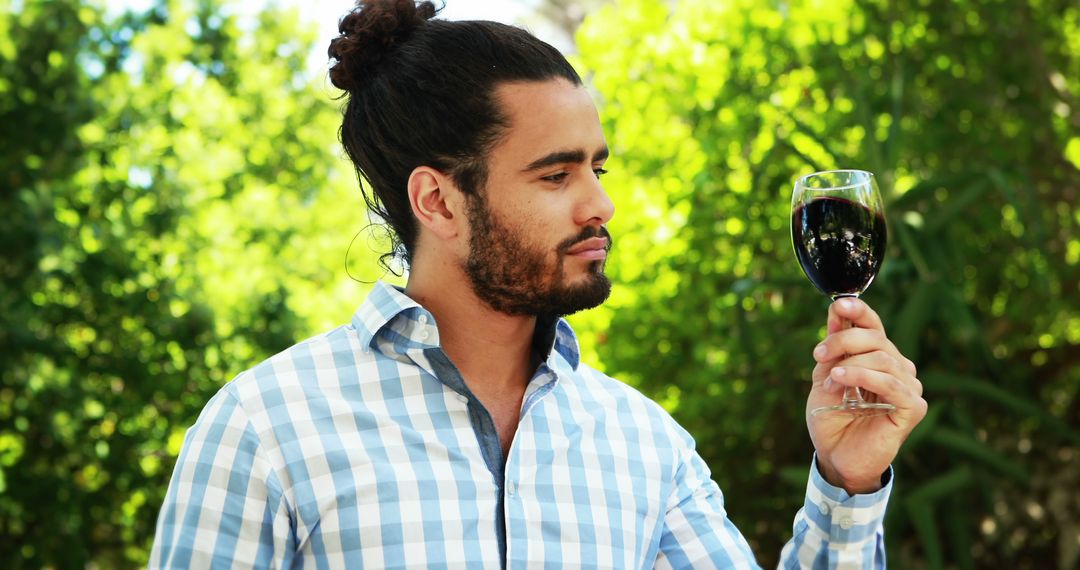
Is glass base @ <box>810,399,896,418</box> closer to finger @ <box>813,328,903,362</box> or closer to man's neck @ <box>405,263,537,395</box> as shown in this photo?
finger @ <box>813,328,903,362</box>

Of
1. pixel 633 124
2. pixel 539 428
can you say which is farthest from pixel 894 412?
pixel 633 124

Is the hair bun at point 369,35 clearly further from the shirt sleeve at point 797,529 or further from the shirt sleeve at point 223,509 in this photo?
the shirt sleeve at point 797,529

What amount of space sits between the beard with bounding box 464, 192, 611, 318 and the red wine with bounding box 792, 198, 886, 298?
0.31m

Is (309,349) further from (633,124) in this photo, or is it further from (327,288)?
(327,288)

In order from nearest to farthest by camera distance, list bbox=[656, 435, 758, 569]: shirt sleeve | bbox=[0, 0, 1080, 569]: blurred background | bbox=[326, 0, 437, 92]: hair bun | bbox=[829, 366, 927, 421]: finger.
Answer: bbox=[829, 366, 927, 421]: finger, bbox=[656, 435, 758, 569]: shirt sleeve, bbox=[326, 0, 437, 92]: hair bun, bbox=[0, 0, 1080, 569]: blurred background

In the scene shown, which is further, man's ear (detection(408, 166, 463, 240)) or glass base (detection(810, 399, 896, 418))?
man's ear (detection(408, 166, 463, 240))

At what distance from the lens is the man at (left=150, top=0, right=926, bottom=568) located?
62.7 inches

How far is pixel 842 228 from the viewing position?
1.73 metres

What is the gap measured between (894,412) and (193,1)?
211 inches

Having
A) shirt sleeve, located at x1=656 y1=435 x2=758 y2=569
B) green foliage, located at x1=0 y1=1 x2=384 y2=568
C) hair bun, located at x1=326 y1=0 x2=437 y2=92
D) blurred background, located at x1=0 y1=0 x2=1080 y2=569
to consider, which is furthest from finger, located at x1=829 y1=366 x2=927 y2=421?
green foliage, located at x1=0 y1=1 x2=384 y2=568

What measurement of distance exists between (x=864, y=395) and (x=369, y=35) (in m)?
0.98

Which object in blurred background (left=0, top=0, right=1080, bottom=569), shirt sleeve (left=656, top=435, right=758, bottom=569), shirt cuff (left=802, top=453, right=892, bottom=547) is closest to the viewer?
shirt cuff (left=802, top=453, right=892, bottom=547)

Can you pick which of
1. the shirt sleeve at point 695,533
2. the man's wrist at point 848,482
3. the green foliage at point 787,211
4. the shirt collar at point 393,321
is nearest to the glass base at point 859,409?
the man's wrist at point 848,482

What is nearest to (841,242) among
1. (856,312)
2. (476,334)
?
(856,312)
